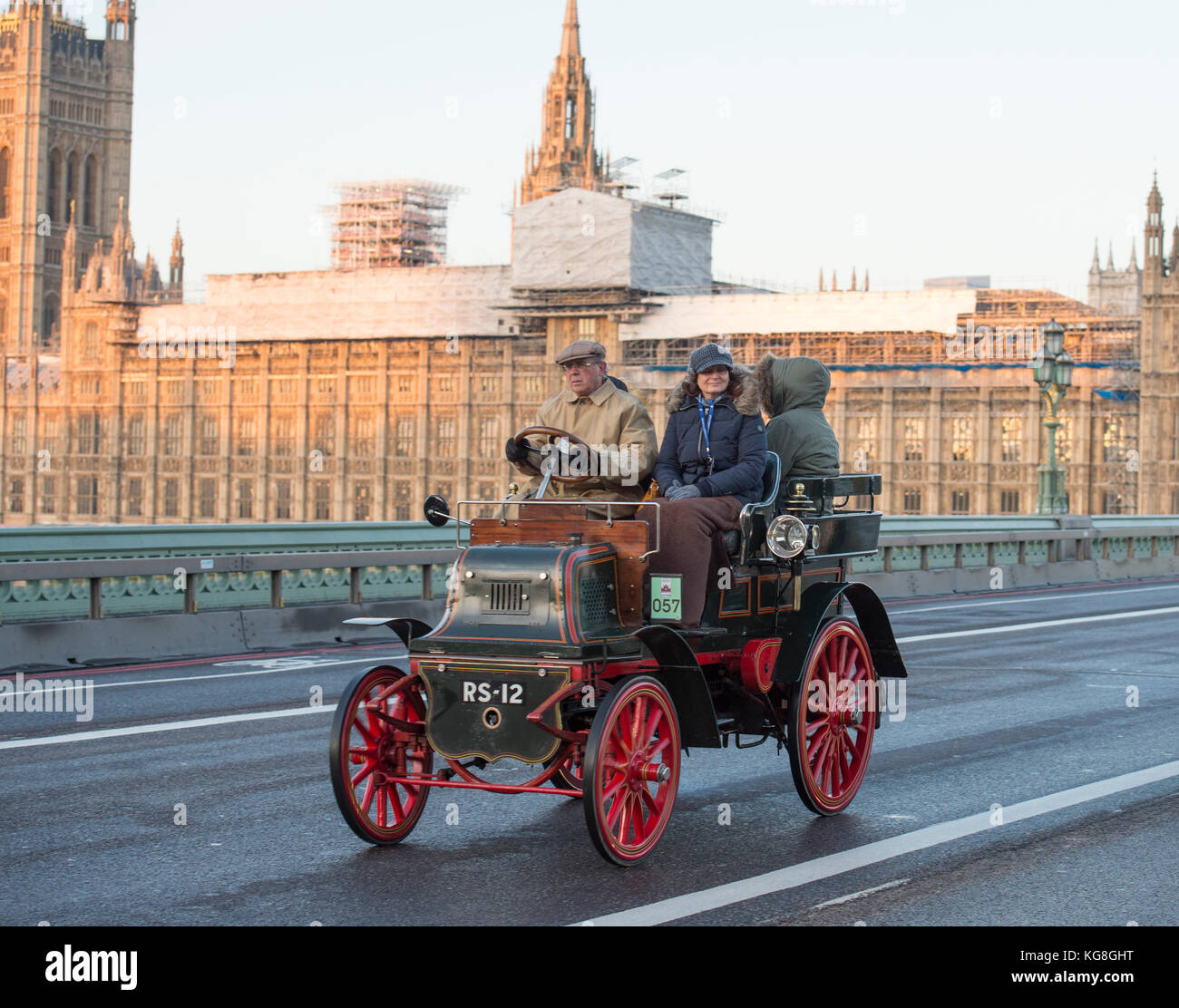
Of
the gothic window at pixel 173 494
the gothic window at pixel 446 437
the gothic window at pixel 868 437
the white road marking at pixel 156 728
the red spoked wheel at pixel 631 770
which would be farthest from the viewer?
A: the gothic window at pixel 173 494

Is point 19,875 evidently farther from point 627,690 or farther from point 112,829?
point 627,690

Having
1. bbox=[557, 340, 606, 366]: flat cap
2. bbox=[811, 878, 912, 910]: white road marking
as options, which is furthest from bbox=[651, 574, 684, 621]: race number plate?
bbox=[811, 878, 912, 910]: white road marking

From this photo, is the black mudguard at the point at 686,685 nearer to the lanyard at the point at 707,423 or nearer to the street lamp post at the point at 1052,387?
the lanyard at the point at 707,423

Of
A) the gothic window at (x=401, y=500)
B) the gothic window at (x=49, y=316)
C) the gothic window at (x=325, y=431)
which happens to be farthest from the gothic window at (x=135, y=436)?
the gothic window at (x=49, y=316)

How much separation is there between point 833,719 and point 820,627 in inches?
17.9

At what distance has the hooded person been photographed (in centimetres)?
857

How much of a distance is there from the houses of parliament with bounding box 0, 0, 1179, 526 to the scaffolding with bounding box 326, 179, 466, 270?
28.2 feet

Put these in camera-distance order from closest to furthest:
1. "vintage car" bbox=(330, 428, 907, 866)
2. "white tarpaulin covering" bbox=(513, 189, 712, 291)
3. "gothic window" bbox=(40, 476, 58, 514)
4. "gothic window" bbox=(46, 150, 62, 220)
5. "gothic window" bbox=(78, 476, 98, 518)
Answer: "vintage car" bbox=(330, 428, 907, 866), "white tarpaulin covering" bbox=(513, 189, 712, 291), "gothic window" bbox=(78, 476, 98, 518), "gothic window" bbox=(40, 476, 58, 514), "gothic window" bbox=(46, 150, 62, 220)

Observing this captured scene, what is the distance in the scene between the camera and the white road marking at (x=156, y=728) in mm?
10055

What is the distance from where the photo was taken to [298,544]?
18.6 m

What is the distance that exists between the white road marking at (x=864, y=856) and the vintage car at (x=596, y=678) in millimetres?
478

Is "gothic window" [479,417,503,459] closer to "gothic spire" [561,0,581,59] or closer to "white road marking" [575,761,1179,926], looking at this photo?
"gothic spire" [561,0,581,59]
